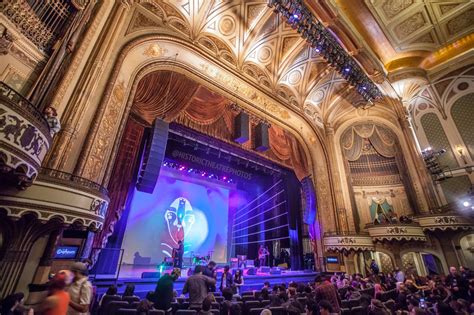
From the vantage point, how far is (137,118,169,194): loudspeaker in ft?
21.4

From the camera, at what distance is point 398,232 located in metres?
9.93

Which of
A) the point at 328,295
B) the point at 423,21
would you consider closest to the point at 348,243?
the point at 328,295

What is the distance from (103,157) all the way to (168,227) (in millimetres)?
5155

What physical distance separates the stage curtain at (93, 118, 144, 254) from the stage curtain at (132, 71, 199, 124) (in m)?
0.69

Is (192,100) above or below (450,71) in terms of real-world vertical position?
below

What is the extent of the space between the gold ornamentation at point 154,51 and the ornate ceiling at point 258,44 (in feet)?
2.26

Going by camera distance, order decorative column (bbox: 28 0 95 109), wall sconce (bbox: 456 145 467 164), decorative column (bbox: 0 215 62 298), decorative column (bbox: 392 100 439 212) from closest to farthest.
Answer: decorative column (bbox: 0 215 62 298) → decorative column (bbox: 28 0 95 109) → wall sconce (bbox: 456 145 467 164) → decorative column (bbox: 392 100 439 212)

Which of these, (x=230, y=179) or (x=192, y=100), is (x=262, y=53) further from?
(x=230, y=179)

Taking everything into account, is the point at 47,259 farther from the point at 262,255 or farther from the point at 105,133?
the point at 262,255

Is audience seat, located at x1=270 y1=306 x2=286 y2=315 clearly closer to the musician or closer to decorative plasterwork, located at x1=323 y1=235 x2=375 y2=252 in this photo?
decorative plasterwork, located at x1=323 y1=235 x2=375 y2=252

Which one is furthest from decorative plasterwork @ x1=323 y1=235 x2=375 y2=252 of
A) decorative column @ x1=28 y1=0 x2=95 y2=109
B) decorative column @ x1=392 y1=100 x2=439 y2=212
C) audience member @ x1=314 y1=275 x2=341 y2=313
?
decorative column @ x1=28 y1=0 x2=95 y2=109

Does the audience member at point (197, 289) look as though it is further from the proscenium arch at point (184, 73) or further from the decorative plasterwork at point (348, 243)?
the decorative plasterwork at point (348, 243)

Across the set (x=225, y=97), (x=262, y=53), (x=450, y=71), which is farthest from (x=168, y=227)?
(x=450, y=71)

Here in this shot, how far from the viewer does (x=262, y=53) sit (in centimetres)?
1045
